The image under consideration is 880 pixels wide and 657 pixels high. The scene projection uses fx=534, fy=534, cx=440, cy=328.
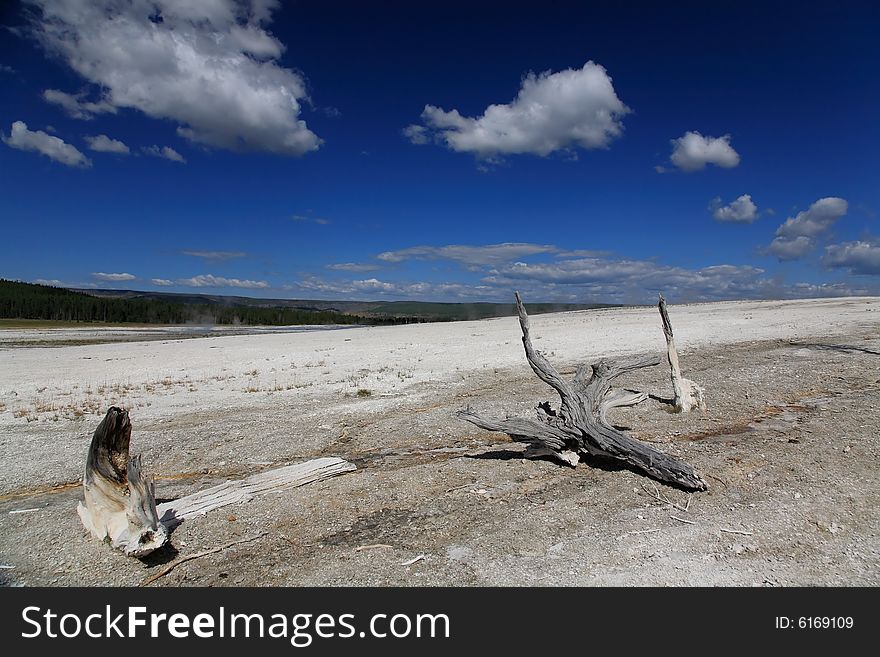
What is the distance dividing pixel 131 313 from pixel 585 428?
140m

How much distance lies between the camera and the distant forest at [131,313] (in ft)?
404

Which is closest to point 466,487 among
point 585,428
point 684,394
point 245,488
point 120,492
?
point 585,428

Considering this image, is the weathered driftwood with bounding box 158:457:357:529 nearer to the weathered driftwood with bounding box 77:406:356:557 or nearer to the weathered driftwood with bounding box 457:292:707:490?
the weathered driftwood with bounding box 77:406:356:557

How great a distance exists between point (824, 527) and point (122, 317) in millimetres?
142244

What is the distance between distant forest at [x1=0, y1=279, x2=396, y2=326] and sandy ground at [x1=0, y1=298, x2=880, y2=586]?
104 m

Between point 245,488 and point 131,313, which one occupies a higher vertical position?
point 131,313

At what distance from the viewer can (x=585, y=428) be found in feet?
25.8

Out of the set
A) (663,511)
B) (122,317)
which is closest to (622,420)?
(663,511)

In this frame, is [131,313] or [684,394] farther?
[131,313]

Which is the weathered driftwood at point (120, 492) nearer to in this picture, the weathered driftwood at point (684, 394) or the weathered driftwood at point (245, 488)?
the weathered driftwood at point (245, 488)
